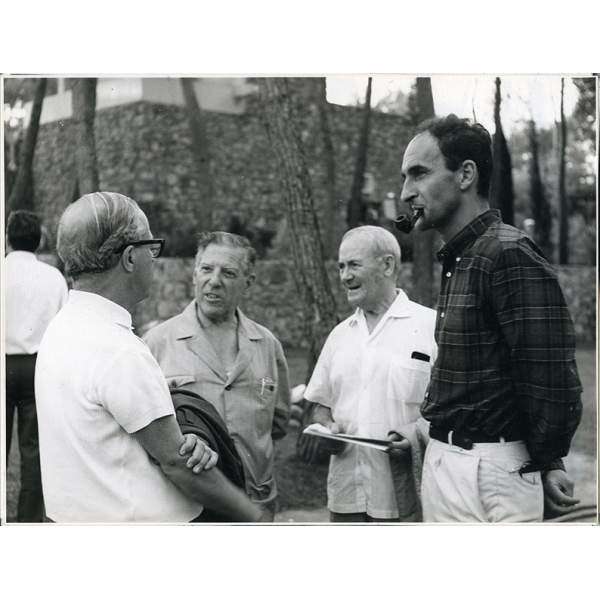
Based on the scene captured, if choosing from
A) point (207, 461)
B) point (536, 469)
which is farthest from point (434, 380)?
point (207, 461)

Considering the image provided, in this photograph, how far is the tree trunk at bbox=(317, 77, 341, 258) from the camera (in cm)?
399

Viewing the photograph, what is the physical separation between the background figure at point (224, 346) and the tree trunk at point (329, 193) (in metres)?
0.41

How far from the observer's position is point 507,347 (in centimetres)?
345

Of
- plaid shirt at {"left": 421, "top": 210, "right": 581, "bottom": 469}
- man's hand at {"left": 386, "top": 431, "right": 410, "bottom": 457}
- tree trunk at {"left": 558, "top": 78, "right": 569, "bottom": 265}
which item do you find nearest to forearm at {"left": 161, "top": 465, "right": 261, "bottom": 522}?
man's hand at {"left": 386, "top": 431, "right": 410, "bottom": 457}

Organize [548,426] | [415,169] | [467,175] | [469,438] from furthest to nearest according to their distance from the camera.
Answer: [415,169], [467,175], [469,438], [548,426]

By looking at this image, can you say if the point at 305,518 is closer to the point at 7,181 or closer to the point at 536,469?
the point at 536,469

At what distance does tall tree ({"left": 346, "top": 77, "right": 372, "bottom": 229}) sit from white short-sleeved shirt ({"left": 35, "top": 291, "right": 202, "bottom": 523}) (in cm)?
148

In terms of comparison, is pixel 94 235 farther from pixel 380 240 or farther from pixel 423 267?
pixel 423 267

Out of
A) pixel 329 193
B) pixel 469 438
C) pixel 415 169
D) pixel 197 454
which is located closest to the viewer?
pixel 197 454

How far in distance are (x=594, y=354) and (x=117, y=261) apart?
237cm

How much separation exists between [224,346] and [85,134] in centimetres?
134

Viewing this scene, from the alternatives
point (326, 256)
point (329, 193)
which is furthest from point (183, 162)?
point (326, 256)

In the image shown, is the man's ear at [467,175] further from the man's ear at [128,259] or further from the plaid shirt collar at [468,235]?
the man's ear at [128,259]

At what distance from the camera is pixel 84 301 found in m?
2.88
